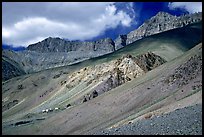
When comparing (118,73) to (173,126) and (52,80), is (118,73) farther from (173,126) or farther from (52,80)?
(173,126)

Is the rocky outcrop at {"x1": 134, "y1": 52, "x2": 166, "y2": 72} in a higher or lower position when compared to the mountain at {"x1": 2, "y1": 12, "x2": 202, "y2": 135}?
higher

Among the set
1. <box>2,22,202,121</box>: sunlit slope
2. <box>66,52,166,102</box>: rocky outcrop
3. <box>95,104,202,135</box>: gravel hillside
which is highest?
<box>2,22,202,121</box>: sunlit slope

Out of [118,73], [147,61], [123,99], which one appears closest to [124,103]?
[123,99]

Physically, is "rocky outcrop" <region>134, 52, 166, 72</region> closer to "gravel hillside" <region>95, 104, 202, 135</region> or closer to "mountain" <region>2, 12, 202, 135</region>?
"mountain" <region>2, 12, 202, 135</region>

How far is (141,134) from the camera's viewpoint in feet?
73.7

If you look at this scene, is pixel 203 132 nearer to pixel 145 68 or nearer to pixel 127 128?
pixel 127 128

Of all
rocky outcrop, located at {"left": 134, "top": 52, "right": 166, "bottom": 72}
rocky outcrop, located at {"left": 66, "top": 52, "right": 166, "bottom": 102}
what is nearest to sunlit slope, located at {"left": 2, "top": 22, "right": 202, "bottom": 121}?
rocky outcrop, located at {"left": 66, "top": 52, "right": 166, "bottom": 102}

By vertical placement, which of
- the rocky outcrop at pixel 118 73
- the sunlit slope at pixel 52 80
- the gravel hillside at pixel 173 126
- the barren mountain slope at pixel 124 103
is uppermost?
the sunlit slope at pixel 52 80

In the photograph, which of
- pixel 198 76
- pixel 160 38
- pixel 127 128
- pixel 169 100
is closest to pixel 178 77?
pixel 198 76

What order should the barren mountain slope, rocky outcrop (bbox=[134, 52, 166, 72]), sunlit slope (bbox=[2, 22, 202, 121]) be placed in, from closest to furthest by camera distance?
the barren mountain slope
rocky outcrop (bbox=[134, 52, 166, 72])
sunlit slope (bbox=[2, 22, 202, 121])

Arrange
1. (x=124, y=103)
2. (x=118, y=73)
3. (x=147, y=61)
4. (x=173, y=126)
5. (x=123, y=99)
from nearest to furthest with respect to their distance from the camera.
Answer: (x=173, y=126)
(x=124, y=103)
(x=123, y=99)
(x=118, y=73)
(x=147, y=61)

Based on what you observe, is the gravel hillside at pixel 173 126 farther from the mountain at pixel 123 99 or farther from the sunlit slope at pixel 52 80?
the sunlit slope at pixel 52 80

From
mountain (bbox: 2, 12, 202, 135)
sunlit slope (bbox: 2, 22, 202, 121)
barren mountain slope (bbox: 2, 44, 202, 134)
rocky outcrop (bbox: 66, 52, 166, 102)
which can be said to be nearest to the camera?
mountain (bbox: 2, 12, 202, 135)

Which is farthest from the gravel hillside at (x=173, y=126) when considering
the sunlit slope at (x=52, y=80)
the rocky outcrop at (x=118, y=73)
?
the sunlit slope at (x=52, y=80)
